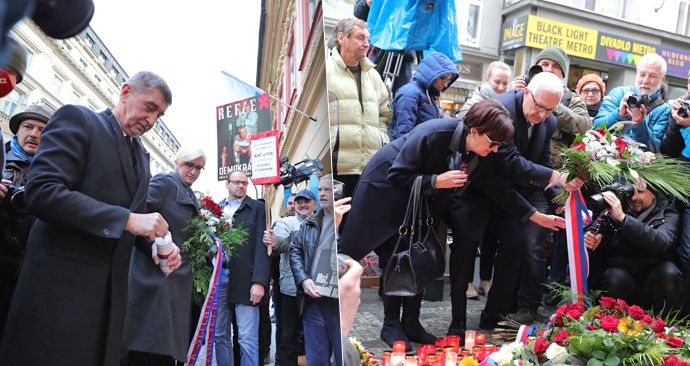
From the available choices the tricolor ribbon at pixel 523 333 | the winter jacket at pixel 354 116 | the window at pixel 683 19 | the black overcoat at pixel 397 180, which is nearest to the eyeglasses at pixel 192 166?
the winter jacket at pixel 354 116

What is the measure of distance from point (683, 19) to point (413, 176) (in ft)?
21.1

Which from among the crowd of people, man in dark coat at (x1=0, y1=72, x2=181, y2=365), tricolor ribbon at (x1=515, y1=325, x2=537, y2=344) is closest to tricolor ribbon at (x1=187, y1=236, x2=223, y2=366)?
man in dark coat at (x1=0, y1=72, x2=181, y2=365)

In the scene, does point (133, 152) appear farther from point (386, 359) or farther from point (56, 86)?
point (386, 359)

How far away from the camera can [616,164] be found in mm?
3006

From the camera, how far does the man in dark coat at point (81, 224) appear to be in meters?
0.65

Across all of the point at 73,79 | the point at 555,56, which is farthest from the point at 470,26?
the point at 73,79

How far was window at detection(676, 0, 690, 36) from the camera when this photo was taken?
6.46 m

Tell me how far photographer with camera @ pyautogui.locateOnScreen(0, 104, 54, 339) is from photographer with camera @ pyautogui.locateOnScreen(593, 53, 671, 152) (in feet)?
11.0

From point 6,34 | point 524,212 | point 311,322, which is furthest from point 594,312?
point 6,34

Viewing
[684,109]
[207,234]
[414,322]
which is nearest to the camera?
[207,234]

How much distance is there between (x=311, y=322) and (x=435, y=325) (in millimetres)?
2195

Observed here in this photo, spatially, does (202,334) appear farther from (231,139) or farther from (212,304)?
(231,139)

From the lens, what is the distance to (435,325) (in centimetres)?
291

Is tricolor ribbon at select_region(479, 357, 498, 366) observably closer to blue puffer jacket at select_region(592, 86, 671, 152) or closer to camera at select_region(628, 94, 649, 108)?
blue puffer jacket at select_region(592, 86, 671, 152)
